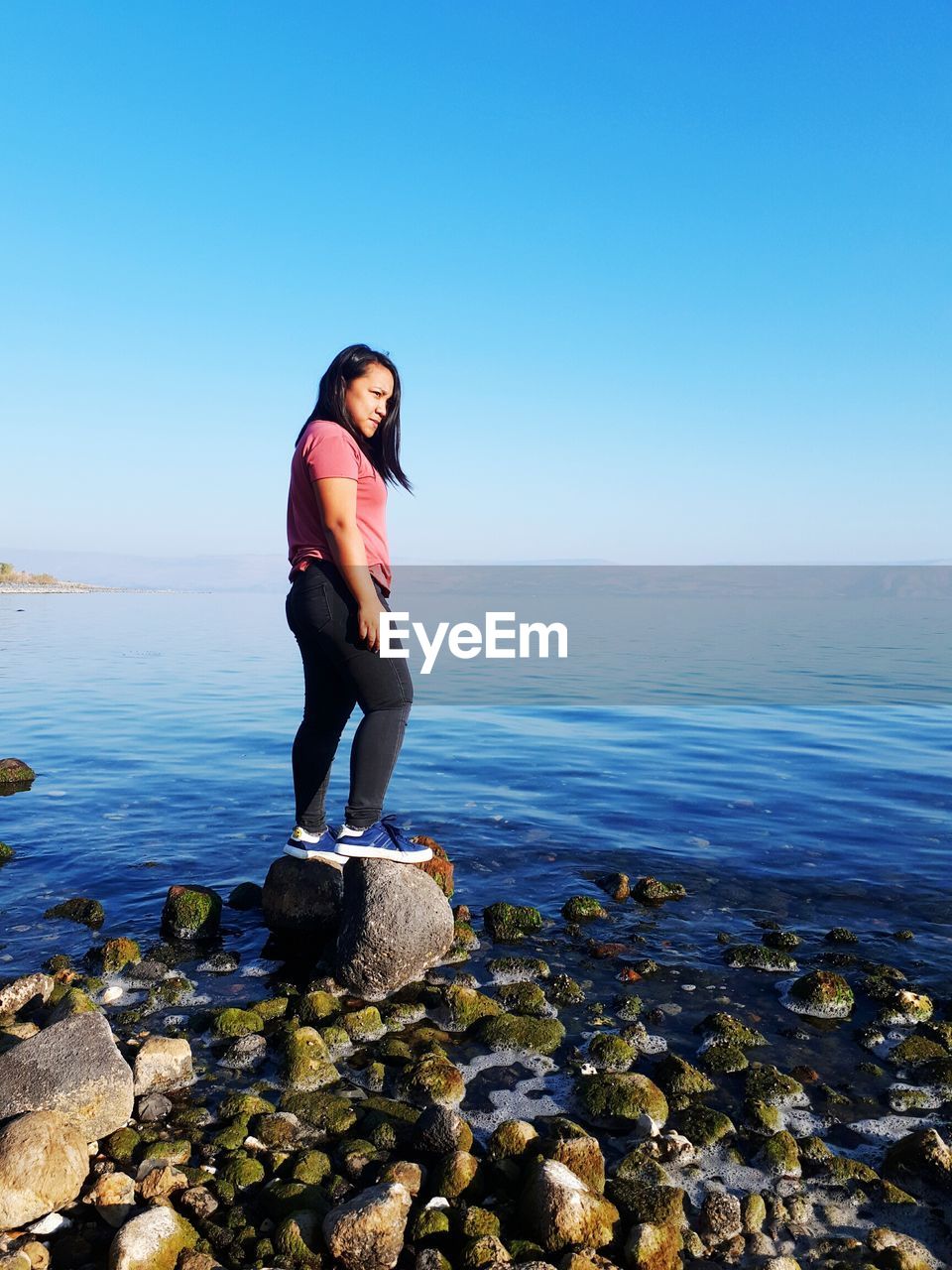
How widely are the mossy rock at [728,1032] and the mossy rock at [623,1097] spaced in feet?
2.40

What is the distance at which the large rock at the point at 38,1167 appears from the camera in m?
3.21

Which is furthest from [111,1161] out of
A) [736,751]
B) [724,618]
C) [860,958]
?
[724,618]

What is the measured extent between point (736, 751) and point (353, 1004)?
34.5 feet

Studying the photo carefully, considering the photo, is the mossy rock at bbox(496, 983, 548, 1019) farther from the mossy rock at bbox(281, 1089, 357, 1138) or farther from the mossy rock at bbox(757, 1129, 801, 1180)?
the mossy rock at bbox(757, 1129, 801, 1180)

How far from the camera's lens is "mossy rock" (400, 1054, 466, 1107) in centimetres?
419

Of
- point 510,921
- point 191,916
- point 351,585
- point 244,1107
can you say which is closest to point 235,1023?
point 244,1107

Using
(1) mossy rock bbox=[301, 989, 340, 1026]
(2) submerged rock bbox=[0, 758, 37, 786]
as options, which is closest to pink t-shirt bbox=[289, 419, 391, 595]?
(1) mossy rock bbox=[301, 989, 340, 1026]

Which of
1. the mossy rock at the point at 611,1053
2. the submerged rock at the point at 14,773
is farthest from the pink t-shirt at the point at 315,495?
the submerged rock at the point at 14,773

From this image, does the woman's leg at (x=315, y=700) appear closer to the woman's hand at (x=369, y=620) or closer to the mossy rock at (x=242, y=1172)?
the woman's hand at (x=369, y=620)

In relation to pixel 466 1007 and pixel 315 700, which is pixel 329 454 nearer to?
pixel 315 700

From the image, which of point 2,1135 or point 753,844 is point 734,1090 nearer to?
point 2,1135

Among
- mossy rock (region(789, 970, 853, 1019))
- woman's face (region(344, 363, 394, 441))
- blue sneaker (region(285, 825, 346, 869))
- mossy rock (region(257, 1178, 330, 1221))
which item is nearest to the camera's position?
mossy rock (region(257, 1178, 330, 1221))

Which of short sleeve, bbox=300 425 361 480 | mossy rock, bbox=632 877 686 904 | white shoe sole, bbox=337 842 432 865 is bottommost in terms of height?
mossy rock, bbox=632 877 686 904

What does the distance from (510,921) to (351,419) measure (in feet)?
12.4
